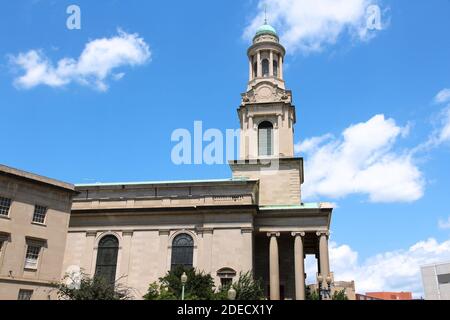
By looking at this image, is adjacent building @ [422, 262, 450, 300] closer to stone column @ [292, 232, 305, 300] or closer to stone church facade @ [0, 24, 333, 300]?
stone church facade @ [0, 24, 333, 300]

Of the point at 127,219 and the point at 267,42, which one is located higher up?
the point at 267,42

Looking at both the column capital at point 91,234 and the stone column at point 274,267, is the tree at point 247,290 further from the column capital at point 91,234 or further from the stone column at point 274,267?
the column capital at point 91,234

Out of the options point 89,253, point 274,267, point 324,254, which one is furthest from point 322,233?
point 89,253

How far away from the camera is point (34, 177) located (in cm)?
3506

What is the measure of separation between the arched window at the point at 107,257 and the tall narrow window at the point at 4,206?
1392cm

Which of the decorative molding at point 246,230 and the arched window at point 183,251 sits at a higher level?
the decorative molding at point 246,230

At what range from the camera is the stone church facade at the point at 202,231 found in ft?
140

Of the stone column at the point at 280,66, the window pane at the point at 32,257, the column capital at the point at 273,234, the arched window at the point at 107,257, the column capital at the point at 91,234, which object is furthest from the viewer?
the stone column at the point at 280,66

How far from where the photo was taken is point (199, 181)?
1900 inches

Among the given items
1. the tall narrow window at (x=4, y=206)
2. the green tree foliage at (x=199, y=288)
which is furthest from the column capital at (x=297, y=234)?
the tall narrow window at (x=4, y=206)
